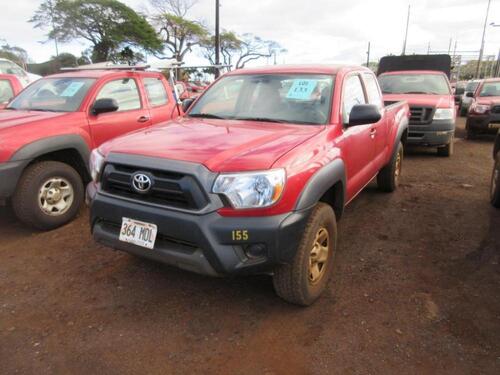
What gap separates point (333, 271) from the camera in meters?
3.42

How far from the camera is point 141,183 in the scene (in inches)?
99.8

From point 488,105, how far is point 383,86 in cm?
270

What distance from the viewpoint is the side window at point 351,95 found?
345 cm

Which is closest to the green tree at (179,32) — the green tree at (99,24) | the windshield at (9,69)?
the green tree at (99,24)

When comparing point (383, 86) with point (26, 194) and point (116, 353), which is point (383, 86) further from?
point (116, 353)

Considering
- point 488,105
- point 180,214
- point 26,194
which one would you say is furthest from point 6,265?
point 488,105

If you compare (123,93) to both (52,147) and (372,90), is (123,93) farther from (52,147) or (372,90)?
(372,90)

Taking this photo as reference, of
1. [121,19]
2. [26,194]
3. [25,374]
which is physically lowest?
[25,374]

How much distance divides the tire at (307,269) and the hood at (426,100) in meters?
5.59

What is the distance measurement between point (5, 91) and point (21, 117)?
295 cm

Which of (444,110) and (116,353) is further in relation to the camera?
(444,110)

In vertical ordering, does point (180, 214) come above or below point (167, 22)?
below

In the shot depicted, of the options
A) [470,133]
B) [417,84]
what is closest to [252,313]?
[417,84]

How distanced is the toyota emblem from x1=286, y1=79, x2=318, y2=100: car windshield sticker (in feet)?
5.07
